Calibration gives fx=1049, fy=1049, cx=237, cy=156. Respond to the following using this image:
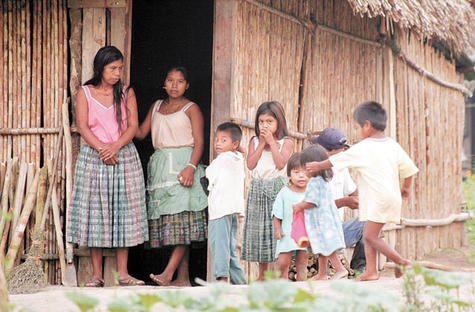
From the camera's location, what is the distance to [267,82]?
846 centimetres

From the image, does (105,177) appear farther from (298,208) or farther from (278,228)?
(298,208)

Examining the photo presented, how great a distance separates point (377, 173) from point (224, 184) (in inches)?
51.3

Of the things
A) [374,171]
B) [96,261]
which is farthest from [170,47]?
[374,171]

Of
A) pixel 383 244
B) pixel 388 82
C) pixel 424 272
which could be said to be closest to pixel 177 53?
pixel 388 82

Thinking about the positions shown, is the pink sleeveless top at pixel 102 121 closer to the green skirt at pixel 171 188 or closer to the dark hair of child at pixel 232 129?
the green skirt at pixel 171 188

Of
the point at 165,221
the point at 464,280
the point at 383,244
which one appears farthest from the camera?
the point at 165,221

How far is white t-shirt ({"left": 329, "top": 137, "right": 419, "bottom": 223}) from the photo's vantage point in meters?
6.72

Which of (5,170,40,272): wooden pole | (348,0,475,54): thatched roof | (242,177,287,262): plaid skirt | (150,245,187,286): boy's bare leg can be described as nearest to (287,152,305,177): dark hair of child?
(242,177,287,262): plaid skirt

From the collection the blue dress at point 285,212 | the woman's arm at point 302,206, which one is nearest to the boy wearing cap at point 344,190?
the blue dress at point 285,212

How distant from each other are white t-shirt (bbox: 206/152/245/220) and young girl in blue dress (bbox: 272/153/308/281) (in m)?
0.37

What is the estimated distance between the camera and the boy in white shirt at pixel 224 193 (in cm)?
752

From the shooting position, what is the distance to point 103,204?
773cm

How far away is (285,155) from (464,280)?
3.47 m

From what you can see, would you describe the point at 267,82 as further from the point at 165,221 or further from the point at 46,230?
the point at 46,230
